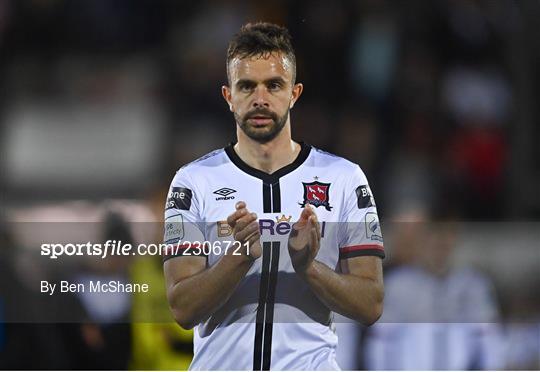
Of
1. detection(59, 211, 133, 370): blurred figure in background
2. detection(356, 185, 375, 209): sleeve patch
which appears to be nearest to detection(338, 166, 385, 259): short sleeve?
detection(356, 185, 375, 209): sleeve patch

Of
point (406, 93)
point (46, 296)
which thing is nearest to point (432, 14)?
point (406, 93)

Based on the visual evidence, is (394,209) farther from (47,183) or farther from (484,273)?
(47,183)

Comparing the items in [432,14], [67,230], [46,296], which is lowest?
[46,296]

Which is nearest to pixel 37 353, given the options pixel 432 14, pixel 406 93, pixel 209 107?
pixel 209 107

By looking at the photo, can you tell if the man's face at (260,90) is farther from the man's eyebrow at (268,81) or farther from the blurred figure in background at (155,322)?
the blurred figure in background at (155,322)

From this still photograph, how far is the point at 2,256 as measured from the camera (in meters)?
3.21

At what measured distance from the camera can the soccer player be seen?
3191mm

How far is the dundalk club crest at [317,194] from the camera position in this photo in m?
3.24

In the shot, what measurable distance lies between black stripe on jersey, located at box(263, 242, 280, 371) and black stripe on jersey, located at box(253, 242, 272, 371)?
0.04ft

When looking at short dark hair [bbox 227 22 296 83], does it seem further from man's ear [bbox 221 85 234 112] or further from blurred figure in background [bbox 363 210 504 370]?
blurred figure in background [bbox 363 210 504 370]

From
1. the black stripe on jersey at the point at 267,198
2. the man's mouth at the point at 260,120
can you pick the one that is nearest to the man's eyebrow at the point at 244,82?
the man's mouth at the point at 260,120

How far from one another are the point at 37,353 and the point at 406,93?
59.4 inches

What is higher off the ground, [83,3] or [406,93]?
[83,3]

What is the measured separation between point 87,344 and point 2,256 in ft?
1.34
